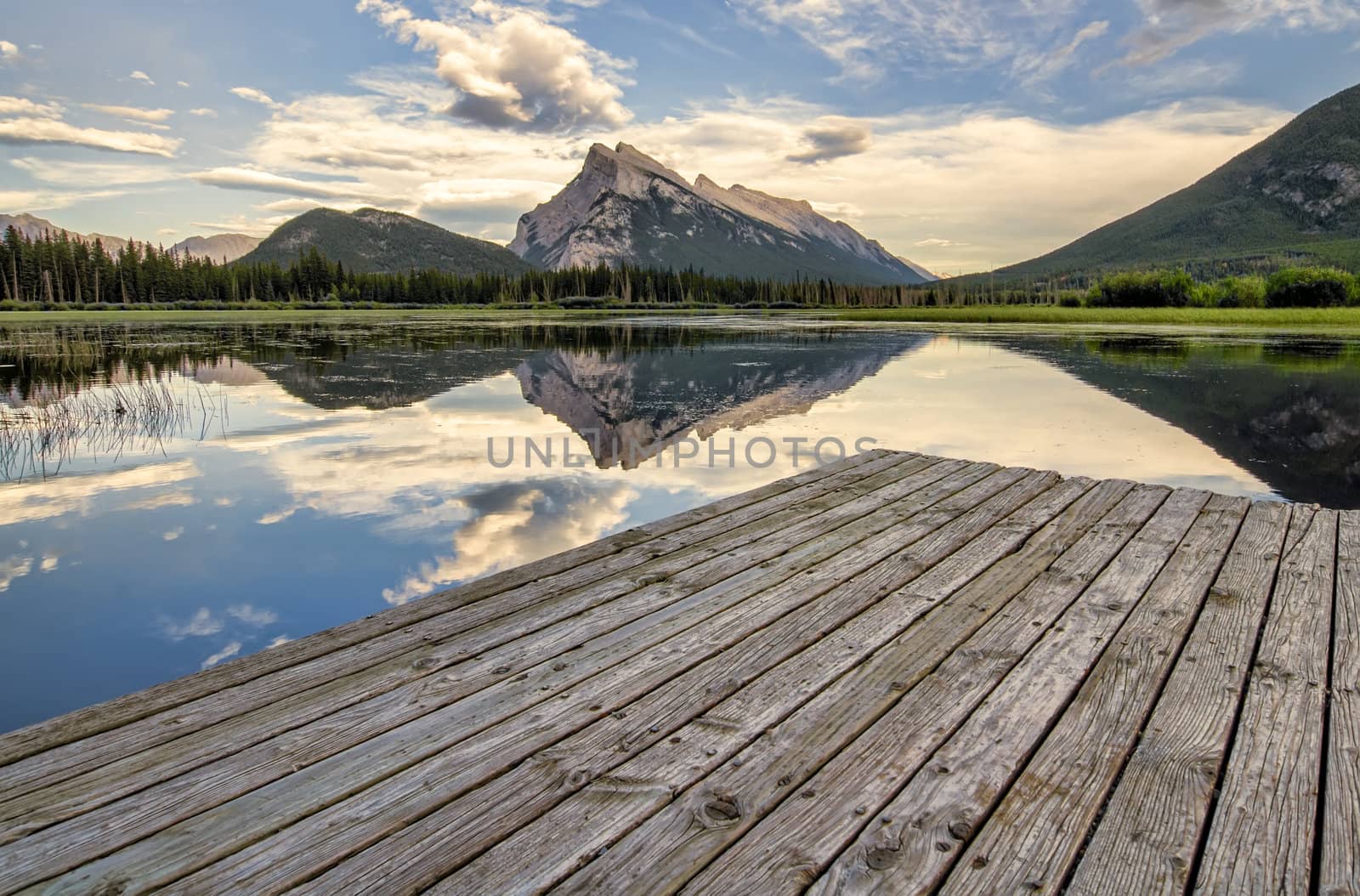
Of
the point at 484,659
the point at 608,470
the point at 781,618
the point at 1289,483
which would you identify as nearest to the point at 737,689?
the point at 781,618

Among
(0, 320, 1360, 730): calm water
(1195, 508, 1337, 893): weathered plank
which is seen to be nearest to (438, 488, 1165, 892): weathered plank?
(1195, 508, 1337, 893): weathered plank

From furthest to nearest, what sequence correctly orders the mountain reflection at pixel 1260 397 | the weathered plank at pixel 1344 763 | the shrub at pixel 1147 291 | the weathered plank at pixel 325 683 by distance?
the shrub at pixel 1147 291 → the mountain reflection at pixel 1260 397 → the weathered plank at pixel 325 683 → the weathered plank at pixel 1344 763

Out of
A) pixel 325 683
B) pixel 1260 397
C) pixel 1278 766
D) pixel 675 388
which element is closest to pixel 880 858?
pixel 1278 766

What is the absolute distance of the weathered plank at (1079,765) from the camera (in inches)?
73.9

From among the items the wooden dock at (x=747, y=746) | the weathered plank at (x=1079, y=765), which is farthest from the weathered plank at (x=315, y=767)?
the weathered plank at (x=1079, y=765)

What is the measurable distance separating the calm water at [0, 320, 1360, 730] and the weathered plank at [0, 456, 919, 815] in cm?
181

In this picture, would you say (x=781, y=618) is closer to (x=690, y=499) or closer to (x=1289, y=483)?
(x=690, y=499)

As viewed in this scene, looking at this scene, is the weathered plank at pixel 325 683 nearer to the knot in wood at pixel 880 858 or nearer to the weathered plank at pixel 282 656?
the weathered plank at pixel 282 656

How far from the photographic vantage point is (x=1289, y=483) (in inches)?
327

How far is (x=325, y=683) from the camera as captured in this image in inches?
111

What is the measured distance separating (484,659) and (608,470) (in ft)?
20.1

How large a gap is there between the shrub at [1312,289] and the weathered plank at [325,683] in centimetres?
6579

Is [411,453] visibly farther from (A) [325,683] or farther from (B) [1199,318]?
(B) [1199,318]

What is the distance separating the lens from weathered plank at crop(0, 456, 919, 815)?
2207mm
